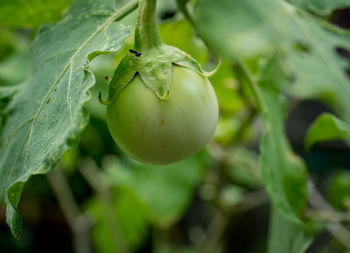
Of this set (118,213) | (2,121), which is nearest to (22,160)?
(2,121)

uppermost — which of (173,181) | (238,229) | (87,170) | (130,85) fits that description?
(130,85)

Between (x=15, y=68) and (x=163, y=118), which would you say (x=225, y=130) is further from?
(x=163, y=118)

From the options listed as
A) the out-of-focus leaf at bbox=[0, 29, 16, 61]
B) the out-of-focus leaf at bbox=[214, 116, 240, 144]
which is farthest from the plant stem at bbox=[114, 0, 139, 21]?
the out-of-focus leaf at bbox=[0, 29, 16, 61]

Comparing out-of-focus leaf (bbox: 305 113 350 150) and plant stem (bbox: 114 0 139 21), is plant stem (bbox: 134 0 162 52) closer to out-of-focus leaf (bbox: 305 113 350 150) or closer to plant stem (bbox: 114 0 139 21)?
plant stem (bbox: 114 0 139 21)

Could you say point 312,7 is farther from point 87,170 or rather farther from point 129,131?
point 87,170

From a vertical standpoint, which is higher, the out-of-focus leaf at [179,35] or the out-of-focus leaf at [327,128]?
the out-of-focus leaf at [179,35]

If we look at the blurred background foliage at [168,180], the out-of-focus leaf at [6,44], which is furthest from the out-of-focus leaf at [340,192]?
the out-of-focus leaf at [6,44]

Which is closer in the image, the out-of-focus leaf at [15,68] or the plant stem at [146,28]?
the plant stem at [146,28]

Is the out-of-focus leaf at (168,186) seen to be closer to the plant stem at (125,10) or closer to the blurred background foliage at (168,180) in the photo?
the blurred background foliage at (168,180)
